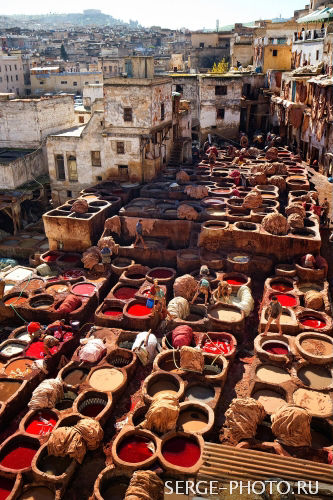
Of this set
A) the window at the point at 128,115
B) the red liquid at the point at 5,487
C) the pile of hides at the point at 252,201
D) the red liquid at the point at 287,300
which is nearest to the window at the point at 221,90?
the window at the point at 128,115

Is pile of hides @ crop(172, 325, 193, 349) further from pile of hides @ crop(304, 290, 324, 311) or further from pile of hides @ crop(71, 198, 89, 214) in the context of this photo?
pile of hides @ crop(71, 198, 89, 214)

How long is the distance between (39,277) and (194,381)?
37.0ft

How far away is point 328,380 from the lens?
47.3 ft

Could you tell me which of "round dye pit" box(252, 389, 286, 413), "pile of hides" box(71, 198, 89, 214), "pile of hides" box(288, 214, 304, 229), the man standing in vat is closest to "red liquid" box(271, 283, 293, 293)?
the man standing in vat

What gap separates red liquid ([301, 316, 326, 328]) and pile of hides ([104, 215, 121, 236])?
37.7 feet

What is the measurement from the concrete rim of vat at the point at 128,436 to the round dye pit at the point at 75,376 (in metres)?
3.39

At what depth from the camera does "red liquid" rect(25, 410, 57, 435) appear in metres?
13.7

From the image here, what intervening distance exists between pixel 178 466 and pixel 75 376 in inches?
227

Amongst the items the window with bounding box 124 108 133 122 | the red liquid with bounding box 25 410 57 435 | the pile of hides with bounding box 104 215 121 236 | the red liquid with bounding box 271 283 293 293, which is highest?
the window with bounding box 124 108 133 122

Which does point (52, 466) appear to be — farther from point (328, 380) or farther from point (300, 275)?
point (300, 275)

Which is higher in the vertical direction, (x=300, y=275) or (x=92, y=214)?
(x=92, y=214)

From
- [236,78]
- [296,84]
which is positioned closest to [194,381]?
[296,84]

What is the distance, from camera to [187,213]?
2389 centimetres

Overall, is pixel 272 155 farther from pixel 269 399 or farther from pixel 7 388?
pixel 7 388
